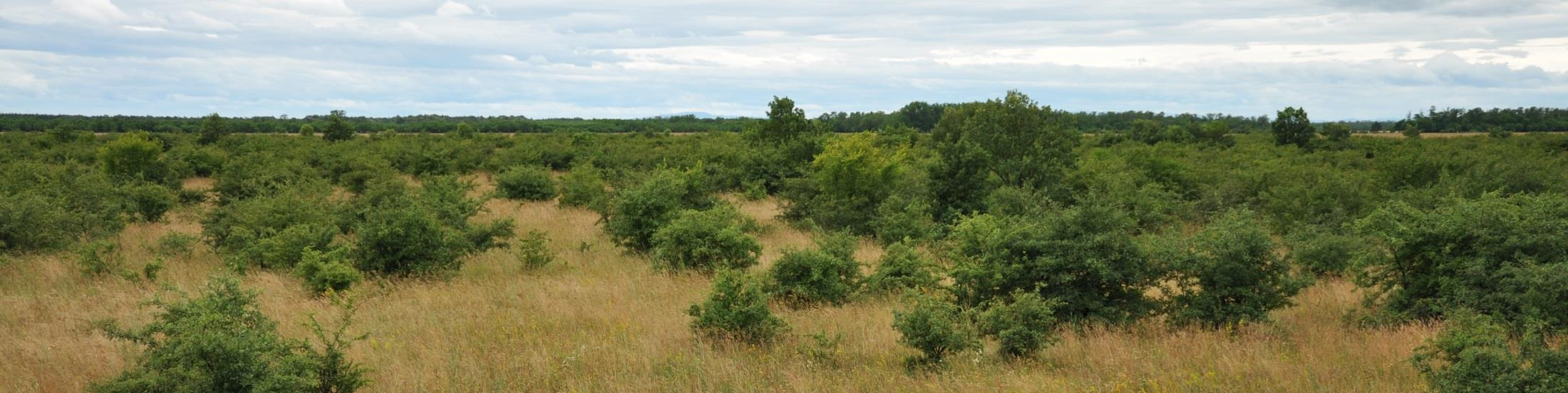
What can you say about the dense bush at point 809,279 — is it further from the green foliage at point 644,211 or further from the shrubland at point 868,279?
Answer: the green foliage at point 644,211

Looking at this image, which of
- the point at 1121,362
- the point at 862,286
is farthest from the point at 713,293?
the point at 1121,362

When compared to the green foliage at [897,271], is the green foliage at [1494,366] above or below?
above

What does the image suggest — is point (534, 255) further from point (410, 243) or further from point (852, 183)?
point (852, 183)

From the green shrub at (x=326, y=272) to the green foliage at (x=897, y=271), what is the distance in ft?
22.5

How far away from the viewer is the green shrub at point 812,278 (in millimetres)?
10969

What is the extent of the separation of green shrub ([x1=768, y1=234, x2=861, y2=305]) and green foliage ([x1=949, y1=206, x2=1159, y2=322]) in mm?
1890

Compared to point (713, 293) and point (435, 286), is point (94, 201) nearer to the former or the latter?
point (435, 286)

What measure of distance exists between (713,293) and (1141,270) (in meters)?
4.37

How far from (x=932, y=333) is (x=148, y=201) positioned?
64.3ft

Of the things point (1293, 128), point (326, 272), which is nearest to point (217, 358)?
point (326, 272)

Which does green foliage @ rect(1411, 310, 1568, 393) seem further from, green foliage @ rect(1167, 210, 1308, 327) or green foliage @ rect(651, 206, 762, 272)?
green foliage @ rect(651, 206, 762, 272)

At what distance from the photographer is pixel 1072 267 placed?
358 inches

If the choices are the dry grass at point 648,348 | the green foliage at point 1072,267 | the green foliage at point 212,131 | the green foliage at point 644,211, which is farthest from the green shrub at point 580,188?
the green foliage at point 212,131

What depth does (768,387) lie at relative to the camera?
7.41m
